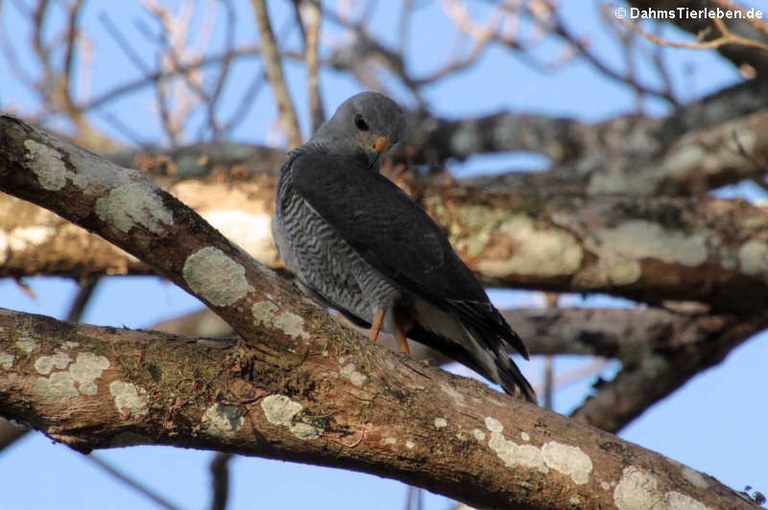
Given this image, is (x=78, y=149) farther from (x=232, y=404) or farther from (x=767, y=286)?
(x=767, y=286)

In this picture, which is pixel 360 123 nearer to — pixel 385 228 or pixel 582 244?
pixel 385 228

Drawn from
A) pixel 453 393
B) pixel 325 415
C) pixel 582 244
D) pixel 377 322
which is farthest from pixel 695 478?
pixel 582 244

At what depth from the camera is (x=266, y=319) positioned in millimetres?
3018

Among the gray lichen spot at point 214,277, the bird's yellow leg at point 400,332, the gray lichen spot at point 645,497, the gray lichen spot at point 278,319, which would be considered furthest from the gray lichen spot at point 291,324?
the bird's yellow leg at point 400,332

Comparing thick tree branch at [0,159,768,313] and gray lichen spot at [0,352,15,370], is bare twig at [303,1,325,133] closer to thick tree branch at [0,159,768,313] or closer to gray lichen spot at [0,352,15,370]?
thick tree branch at [0,159,768,313]

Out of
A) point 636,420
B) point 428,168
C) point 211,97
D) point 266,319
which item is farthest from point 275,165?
point 266,319

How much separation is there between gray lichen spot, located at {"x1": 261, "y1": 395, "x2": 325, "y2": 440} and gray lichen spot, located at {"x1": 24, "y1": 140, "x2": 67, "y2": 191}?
818 mm

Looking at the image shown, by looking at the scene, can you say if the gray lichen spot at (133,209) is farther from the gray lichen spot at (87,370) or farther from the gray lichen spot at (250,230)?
the gray lichen spot at (250,230)

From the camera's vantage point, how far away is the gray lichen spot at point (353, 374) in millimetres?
3139

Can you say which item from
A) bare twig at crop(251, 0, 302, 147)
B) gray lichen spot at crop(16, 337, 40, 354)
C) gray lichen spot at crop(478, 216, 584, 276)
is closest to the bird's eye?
bare twig at crop(251, 0, 302, 147)

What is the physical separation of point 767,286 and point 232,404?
10.7 ft

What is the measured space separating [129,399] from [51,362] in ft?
0.75

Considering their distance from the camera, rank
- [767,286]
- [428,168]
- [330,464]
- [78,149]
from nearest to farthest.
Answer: [78,149] → [330,464] → [767,286] → [428,168]

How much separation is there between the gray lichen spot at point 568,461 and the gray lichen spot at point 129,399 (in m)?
1.17
